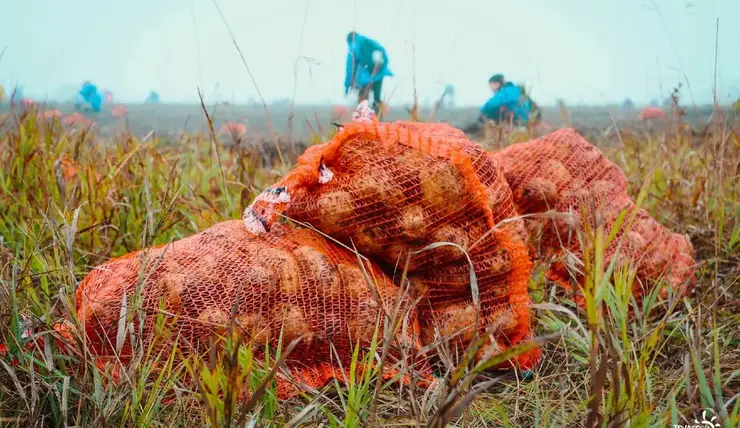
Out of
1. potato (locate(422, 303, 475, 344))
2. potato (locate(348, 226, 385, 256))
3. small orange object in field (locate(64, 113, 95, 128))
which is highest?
small orange object in field (locate(64, 113, 95, 128))

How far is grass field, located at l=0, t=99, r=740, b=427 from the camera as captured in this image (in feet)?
3.48

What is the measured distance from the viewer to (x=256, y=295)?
4.87 feet

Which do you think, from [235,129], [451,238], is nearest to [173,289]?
[451,238]

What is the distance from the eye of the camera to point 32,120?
274 cm

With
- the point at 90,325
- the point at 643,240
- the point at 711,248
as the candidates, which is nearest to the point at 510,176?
the point at 643,240

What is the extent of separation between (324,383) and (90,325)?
0.57m

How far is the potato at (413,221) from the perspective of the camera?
159 cm

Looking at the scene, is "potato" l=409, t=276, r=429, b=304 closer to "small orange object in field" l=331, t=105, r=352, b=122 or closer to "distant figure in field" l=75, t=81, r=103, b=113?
"small orange object in field" l=331, t=105, r=352, b=122

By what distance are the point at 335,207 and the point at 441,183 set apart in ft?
0.93

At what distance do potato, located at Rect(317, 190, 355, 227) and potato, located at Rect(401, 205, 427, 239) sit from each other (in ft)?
0.45

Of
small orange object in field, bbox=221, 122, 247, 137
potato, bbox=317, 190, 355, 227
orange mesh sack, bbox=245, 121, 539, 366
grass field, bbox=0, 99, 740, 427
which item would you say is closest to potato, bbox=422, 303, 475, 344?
orange mesh sack, bbox=245, 121, 539, 366

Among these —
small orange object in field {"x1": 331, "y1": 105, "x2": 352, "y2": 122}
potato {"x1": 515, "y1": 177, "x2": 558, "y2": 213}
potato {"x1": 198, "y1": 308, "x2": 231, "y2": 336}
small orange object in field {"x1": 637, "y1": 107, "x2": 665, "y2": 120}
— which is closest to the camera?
potato {"x1": 198, "y1": 308, "x2": 231, "y2": 336}

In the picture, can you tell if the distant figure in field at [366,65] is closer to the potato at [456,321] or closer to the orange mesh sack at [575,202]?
the orange mesh sack at [575,202]

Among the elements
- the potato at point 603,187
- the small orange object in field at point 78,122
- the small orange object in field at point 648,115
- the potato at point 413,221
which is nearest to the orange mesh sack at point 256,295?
the potato at point 413,221
